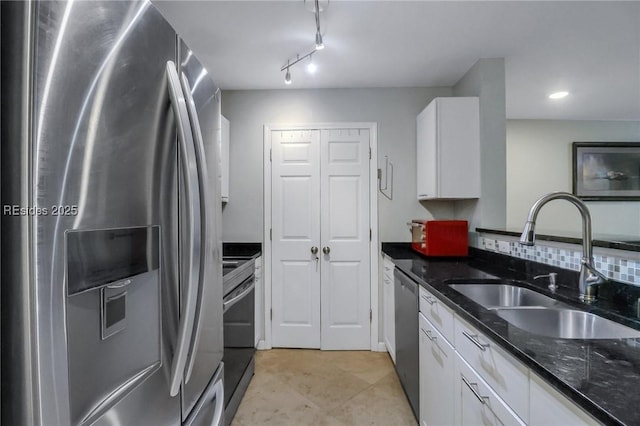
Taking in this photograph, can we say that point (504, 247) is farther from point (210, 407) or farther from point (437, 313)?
point (210, 407)

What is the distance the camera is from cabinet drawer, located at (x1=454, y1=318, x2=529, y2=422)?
33.2 inches

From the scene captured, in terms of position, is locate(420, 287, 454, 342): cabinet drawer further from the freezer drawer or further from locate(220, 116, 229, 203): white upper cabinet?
locate(220, 116, 229, 203): white upper cabinet

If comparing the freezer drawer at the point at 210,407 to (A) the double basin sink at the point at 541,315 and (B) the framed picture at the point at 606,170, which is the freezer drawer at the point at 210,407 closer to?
(A) the double basin sink at the point at 541,315

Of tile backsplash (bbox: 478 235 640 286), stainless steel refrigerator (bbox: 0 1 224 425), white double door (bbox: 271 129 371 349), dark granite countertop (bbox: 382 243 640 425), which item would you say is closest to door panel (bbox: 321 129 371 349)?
white double door (bbox: 271 129 371 349)

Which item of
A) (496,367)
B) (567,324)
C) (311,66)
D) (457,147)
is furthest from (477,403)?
(311,66)

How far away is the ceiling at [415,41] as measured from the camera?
182cm

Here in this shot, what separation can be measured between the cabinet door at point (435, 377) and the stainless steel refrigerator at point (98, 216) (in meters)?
1.10

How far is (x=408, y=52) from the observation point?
231 cm

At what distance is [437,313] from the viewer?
1.48 meters

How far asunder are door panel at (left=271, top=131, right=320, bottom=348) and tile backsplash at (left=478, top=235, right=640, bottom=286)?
1.57 m

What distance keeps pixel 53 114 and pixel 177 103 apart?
272 millimetres

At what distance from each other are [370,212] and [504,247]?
1189mm

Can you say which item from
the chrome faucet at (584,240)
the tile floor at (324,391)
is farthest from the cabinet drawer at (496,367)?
the tile floor at (324,391)

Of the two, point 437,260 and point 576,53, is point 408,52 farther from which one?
point 437,260
